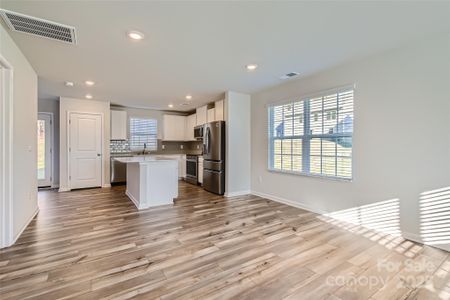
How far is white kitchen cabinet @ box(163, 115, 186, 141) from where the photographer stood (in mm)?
7297

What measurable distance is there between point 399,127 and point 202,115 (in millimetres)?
4711

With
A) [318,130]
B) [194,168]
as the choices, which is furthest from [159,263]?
[194,168]

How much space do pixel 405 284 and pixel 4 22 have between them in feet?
14.8

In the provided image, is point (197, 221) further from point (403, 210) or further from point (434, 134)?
point (434, 134)

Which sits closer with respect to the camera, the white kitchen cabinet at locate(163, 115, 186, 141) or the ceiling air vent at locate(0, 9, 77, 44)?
the ceiling air vent at locate(0, 9, 77, 44)

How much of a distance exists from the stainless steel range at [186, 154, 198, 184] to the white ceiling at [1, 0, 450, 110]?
2940 millimetres

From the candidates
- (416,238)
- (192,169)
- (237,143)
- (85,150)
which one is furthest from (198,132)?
(416,238)

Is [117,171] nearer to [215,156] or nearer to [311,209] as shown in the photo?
[215,156]

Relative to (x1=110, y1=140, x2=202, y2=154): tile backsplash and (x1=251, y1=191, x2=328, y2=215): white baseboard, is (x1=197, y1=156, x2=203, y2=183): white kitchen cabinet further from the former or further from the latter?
(x1=251, y1=191, x2=328, y2=215): white baseboard

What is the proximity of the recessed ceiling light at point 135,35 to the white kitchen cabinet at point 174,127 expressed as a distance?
488 cm

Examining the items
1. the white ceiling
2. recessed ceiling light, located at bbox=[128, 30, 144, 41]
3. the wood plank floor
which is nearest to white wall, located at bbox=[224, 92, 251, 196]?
the white ceiling

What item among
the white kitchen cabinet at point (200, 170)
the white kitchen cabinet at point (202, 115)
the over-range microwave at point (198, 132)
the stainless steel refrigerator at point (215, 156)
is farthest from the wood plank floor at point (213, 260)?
the white kitchen cabinet at point (202, 115)

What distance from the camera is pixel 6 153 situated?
8.02 feet

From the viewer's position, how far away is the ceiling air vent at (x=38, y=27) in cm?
210
